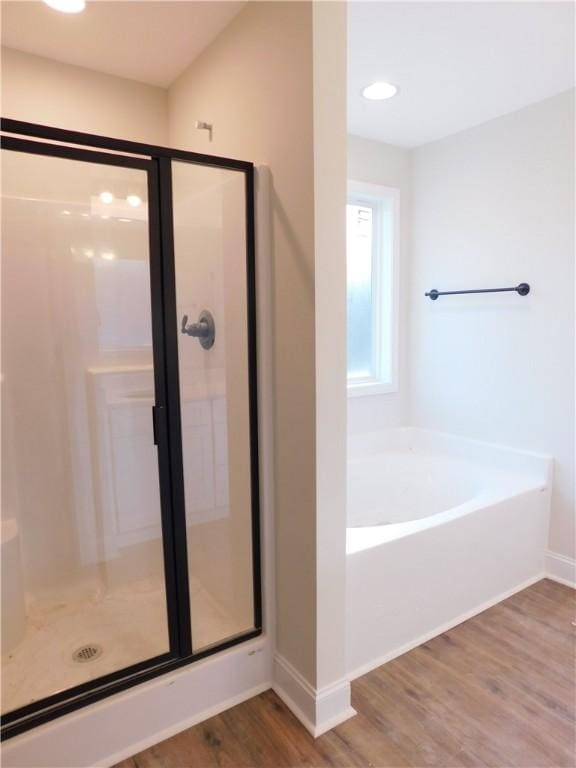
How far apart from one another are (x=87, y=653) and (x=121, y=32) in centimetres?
238

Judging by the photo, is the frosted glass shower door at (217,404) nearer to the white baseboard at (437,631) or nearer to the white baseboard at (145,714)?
the white baseboard at (145,714)

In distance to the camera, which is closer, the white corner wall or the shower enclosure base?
the white corner wall

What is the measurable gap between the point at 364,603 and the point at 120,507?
122 centimetres

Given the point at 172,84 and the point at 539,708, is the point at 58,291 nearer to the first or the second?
the point at 172,84

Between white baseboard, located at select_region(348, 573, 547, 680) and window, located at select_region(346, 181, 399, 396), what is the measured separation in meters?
1.38

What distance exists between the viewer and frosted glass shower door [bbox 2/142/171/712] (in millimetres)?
1963

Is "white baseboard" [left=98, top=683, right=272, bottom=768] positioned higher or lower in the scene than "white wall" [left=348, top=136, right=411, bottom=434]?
lower

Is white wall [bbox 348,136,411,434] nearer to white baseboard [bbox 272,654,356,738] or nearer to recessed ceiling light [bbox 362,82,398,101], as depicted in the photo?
recessed ceiling light [bbox 362,82,398,101]

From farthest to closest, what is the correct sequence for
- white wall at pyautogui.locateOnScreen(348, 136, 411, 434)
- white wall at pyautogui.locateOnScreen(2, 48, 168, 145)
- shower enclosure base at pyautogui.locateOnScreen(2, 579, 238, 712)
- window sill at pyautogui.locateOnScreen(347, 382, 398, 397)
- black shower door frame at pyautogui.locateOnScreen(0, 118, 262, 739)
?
window sill at pyautogui.locateOnScreen(347, 382, 398, 397) → white wall at pyautogui.locateOnScreen(348, 136, 411, 434) → white wall at pyautogui.locateOnScreen(2, 48, 168, 145) → shower enclosure base at pyautogui.locateOnScreen(2, 579, 238, 712) → black shower door frame at pyautogui.locateOnScreen(0, 118, 262, 739)

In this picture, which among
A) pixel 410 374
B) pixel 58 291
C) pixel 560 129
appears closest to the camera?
pixel 58 291

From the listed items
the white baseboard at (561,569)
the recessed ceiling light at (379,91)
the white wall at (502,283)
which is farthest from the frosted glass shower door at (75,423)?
the white baseboard at (561,569)

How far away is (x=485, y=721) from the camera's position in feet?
5.61

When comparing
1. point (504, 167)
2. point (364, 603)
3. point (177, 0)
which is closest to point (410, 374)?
point (504, 167)

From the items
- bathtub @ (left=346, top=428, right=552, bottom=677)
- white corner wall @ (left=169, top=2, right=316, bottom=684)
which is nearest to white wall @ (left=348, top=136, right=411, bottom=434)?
bathtub @ (left=346, top=428, right=552, bottom=677)
